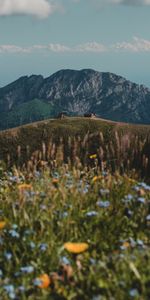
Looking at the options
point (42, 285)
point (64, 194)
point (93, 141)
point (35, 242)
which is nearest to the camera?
point (42, 285)

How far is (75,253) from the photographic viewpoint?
660 centimetres

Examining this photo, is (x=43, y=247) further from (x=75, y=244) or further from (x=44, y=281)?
(x=44, y=281)

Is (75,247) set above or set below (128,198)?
below

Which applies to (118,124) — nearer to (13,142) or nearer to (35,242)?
(13,142)

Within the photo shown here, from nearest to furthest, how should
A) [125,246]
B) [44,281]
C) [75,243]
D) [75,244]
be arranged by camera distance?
[44,281]
[125,246]
[75,244]
[75,243]

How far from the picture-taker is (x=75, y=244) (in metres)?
6.20

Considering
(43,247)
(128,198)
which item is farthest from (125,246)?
(128,198)

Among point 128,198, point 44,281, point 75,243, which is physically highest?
point 128,198

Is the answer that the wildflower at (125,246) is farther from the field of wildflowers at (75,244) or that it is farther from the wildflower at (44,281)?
the wildflower at (44,281)

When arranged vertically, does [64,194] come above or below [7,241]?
above

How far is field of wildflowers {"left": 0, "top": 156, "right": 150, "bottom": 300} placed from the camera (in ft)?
18.1

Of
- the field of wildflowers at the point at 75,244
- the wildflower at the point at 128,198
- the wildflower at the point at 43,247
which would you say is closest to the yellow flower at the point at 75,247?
the field of wildflowers at the point at 75,244

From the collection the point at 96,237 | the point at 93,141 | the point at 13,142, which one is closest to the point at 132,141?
the point at 93,141

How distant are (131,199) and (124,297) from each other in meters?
2.77
